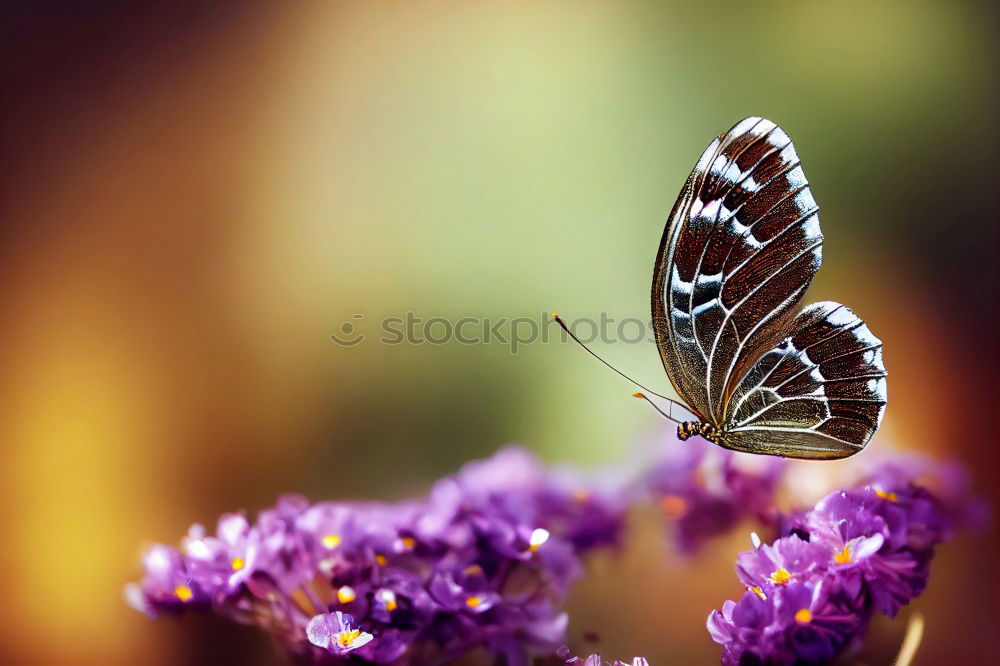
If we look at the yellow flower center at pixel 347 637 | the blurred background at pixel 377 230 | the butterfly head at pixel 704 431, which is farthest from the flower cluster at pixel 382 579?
the blurred background at pixel 377 230

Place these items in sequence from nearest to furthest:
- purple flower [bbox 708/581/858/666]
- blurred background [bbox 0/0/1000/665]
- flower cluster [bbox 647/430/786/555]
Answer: purple flower [bbox 708/581/858/666] < flower cluster [bbox 647/430/786/555] < blurred background [bbox 0/0/1000/665]

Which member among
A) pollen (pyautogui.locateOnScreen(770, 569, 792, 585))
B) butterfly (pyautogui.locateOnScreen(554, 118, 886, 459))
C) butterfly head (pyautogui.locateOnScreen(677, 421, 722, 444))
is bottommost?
pollen (pyautogui.locateOnScreen(770, 569, 792, 585))

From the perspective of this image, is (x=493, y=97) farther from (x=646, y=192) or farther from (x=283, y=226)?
(x=283, y=226)

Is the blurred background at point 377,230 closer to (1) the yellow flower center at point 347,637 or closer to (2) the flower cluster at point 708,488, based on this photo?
(2) the flower cluster at point 708,488

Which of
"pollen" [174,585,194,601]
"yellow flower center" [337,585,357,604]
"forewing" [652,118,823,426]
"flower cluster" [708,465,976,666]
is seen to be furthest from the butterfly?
"pollen" [174,585,194,601]

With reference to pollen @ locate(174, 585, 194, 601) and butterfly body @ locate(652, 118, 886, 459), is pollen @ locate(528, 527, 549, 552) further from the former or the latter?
pollen @ locate(174, 585, 194, 601)

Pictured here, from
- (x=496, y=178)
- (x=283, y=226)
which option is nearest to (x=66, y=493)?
(x=283, y=226)
